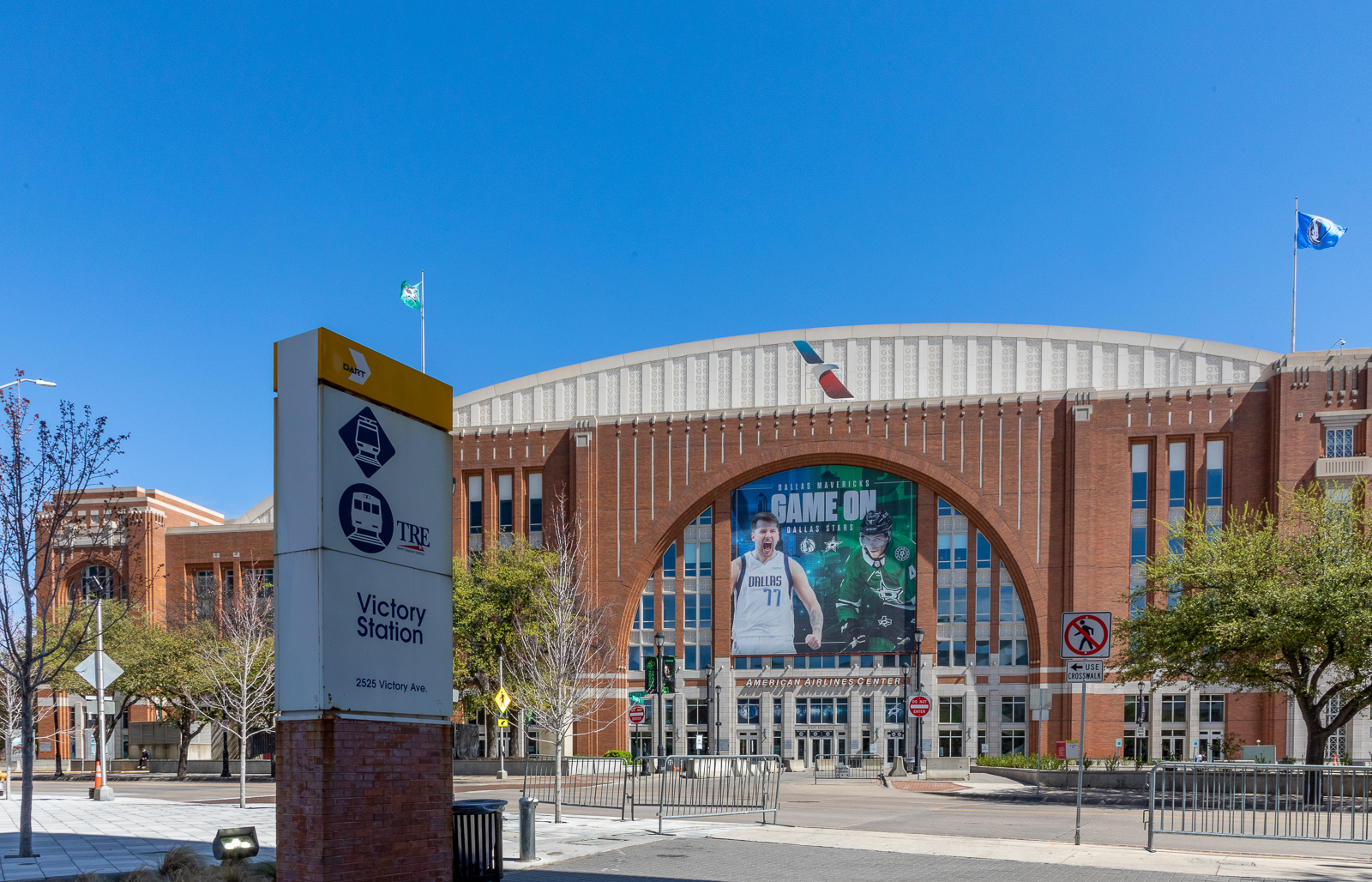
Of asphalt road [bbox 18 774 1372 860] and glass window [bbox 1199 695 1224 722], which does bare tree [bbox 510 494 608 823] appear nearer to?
asphalt road [bbox 18 774 1372 860]

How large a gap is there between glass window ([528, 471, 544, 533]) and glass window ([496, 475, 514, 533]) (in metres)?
1.02

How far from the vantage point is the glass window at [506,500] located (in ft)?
202

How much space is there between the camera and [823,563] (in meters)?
57.4

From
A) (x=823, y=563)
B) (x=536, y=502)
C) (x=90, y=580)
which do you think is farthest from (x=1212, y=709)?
(x=90, y=580)

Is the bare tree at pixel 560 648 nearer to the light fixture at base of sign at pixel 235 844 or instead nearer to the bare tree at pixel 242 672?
the light fixture at base of sign at pixel 235 844

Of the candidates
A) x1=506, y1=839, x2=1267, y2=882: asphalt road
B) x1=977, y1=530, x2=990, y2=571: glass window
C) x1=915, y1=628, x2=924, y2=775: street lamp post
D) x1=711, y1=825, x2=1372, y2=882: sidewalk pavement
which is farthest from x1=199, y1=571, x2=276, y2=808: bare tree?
x1=977, y1=530, x2=990, y2=571: glass window

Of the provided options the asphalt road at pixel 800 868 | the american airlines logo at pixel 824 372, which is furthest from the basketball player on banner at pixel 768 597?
the asphalt road at pixel 800 868

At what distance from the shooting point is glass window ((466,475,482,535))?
6209 cm

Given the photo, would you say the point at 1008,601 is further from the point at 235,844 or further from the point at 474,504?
the point at 235,844

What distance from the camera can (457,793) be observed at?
1321 inches

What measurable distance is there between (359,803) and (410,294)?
52643mm

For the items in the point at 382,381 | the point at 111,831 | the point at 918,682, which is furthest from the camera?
the point at 918,682

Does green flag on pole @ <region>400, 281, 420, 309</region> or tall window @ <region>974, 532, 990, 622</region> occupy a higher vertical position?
green flag on pole @ <region>400, 281, 420, 309</region>

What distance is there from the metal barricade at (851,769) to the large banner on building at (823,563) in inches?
221
